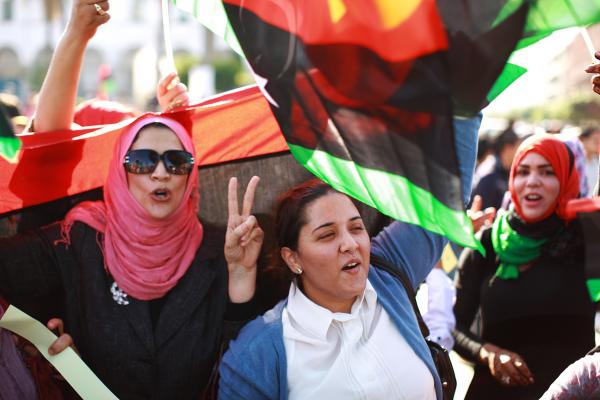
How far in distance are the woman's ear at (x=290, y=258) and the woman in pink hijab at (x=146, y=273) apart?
11 centimetres

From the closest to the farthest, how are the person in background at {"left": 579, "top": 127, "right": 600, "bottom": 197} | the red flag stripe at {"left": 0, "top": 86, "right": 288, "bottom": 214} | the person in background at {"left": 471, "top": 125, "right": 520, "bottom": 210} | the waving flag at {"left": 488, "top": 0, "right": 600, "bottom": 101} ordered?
Answer: the waving flag at {"left": 488, "top": 0, "right": 600, "bottom": 101}
the red flag stripe at {"left": 0, "top": 86, "right": 288, "bottom": 214}
the person in background at {"left": 471, "top": 125, "right": 520, "bottom": 210}
the person in background at {"left": 579, "top": 127, "right": 600, "bottom": 197}

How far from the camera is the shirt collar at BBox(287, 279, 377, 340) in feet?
8.80

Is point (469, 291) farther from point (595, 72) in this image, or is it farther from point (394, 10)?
point (394, 10)

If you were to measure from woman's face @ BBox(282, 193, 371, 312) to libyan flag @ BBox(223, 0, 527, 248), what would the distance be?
9.4 inches

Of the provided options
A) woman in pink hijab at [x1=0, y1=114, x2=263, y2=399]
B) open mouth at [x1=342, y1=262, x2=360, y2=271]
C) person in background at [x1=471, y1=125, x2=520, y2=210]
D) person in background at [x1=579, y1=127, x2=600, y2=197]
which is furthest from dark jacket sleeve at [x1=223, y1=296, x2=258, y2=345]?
person in background at [x1=579, y1=127, x2=600, y2=197]

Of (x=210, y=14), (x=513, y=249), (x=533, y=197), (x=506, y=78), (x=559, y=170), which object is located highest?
(x=210, y=14)

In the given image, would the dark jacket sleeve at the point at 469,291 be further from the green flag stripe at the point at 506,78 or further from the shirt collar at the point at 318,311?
the green flag stripe at the point at 506,78

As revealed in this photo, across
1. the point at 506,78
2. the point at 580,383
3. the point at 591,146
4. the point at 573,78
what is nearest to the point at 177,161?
the point at 506,78

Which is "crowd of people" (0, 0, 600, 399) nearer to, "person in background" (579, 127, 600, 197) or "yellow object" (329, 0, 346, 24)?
"yellow object" (329, 0, 346, 24)

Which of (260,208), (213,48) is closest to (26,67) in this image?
(213,48)

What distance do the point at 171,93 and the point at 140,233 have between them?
0.74 meters

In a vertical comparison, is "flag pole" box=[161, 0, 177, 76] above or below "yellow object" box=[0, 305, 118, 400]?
above

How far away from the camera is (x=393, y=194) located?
239cm

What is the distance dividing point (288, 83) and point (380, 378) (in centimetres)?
94
